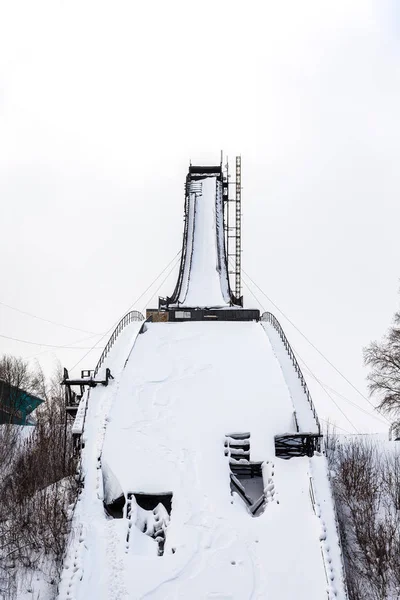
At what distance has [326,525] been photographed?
12961 mm

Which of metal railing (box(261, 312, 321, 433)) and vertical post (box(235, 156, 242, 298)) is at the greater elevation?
vertical post (box(235, 156, 242, 298))

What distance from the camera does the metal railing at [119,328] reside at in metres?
20.2

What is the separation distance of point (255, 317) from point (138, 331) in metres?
5.67

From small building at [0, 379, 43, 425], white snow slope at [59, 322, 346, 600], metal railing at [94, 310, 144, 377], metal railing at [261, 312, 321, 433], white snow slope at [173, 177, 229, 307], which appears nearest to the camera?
white snow slope at [59, 322, 346, 600]

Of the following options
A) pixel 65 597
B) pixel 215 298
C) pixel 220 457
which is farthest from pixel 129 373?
pixel 215 298

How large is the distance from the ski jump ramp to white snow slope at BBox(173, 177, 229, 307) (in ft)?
38.4

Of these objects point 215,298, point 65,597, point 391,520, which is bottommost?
point 65,597

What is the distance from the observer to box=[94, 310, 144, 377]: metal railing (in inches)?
794

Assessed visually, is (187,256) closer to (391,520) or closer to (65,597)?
(391,520)

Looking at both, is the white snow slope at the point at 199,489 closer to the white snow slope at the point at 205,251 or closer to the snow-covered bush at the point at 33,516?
the snow-covered bush at the point at 33,516

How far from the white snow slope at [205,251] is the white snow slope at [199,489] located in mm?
12254

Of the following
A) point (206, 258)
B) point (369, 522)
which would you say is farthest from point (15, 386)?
point (369, 522)

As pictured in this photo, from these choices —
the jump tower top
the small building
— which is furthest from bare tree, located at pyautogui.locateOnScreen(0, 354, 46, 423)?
the jump tower top

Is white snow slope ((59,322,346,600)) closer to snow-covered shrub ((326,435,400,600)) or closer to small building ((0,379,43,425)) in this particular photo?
snow-covered shrub ((326,435,400,600))
